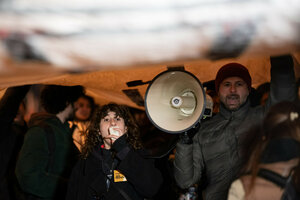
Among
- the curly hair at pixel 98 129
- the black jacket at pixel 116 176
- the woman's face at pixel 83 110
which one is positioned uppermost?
the woman's face at pixel 83 110

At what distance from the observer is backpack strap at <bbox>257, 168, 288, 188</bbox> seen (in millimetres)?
1351

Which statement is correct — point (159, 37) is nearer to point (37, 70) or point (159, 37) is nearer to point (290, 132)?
point (37, 70)

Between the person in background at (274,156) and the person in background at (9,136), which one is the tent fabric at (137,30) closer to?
the person in background at (274,156)

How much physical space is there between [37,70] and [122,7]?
0.98 ft

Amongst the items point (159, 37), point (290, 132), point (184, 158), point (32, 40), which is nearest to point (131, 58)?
point (159, 37)

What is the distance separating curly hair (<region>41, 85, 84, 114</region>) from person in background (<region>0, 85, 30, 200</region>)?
30 centimetres

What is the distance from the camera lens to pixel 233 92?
2.10m

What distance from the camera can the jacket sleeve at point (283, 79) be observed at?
1458 mm

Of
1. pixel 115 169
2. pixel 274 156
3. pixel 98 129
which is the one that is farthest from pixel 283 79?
pixel 98 129

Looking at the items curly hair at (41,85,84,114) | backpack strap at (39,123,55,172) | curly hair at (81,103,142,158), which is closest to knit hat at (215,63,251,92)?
curly hair at (81,103,142,158)

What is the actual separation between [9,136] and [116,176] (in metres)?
0.99

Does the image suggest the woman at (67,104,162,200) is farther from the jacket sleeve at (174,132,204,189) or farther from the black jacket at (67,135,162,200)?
the jacket sleeve at (174,132,204,189)

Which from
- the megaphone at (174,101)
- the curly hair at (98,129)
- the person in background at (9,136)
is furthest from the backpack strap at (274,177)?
the person in background at (9,136)

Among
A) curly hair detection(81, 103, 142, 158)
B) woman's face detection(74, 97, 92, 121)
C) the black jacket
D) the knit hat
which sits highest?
the knit hat
